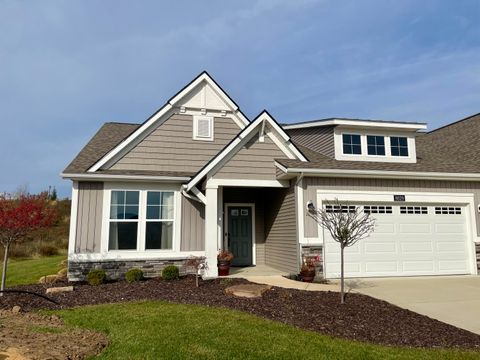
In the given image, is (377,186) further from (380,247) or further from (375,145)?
(375,145)

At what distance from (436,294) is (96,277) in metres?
8.96

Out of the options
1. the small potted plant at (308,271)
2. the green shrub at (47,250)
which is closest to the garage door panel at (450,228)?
the small potted plant at (308,271)

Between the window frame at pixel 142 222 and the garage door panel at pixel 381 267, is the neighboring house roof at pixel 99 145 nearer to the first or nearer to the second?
the window frame at pixel 142 222

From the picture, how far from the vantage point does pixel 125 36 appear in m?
12.6

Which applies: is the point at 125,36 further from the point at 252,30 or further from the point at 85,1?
the point at 252,30

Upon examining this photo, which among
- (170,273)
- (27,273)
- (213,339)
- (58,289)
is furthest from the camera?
(27,273)

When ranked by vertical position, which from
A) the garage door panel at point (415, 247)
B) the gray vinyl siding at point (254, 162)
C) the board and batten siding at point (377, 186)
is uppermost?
the gray vinyl siding at point (254, 162)

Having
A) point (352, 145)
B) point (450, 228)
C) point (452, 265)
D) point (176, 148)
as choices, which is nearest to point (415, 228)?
point (450, 228)

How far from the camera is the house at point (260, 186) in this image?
11.1 metres

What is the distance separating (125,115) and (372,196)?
16.9 metres

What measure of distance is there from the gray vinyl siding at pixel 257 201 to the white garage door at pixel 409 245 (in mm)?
3259

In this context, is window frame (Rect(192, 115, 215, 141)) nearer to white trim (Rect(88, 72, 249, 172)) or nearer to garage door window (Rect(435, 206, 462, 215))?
white trim (Rect(88, 72, 249, 172))

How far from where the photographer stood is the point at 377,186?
11.8m

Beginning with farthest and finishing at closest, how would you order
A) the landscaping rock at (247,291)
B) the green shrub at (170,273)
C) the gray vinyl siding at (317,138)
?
the gray vinyl siding at (317,138), the green shrub at (170,273), the landscaping rock at (247,291)
